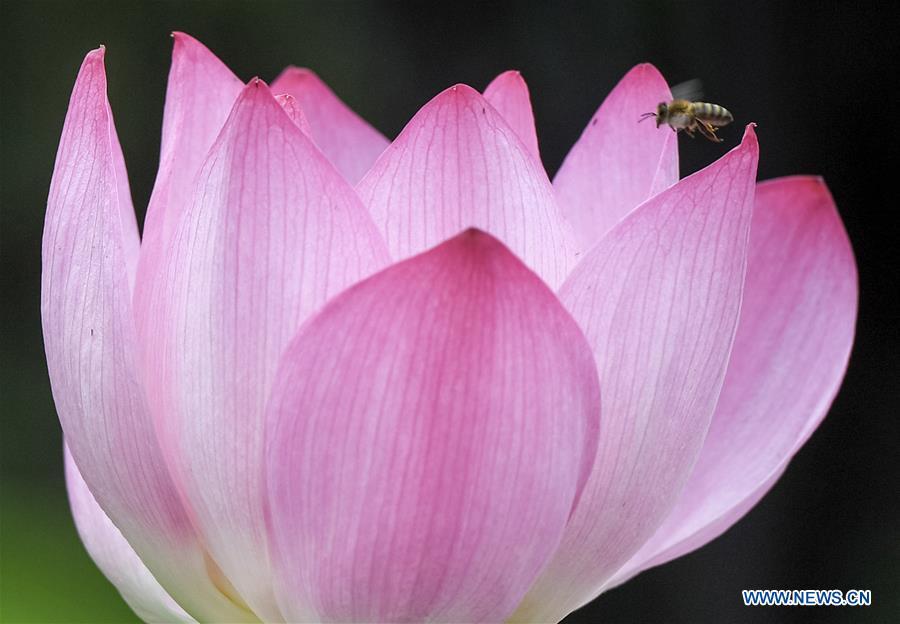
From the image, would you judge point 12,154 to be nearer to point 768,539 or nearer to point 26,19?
point 26,19

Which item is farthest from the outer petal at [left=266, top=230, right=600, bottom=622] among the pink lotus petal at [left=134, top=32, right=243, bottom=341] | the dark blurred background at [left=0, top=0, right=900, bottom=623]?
the dark blurred background at [left=0, top=0, right=900, bottom=623]


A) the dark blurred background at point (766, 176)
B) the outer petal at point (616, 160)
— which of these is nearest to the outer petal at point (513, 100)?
the outer petal at point (616, 160)

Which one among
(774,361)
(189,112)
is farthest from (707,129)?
(189,112)

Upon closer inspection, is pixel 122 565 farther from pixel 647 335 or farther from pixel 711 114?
pixel 711 114

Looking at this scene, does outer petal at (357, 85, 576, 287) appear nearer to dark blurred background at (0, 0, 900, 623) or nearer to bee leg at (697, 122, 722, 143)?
bee leg at (697, 122, 722, 143)

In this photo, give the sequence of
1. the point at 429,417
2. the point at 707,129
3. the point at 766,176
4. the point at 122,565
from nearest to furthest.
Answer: the point at 429,417, the point at 122,565, the point at 707,129, the point at 766,176
